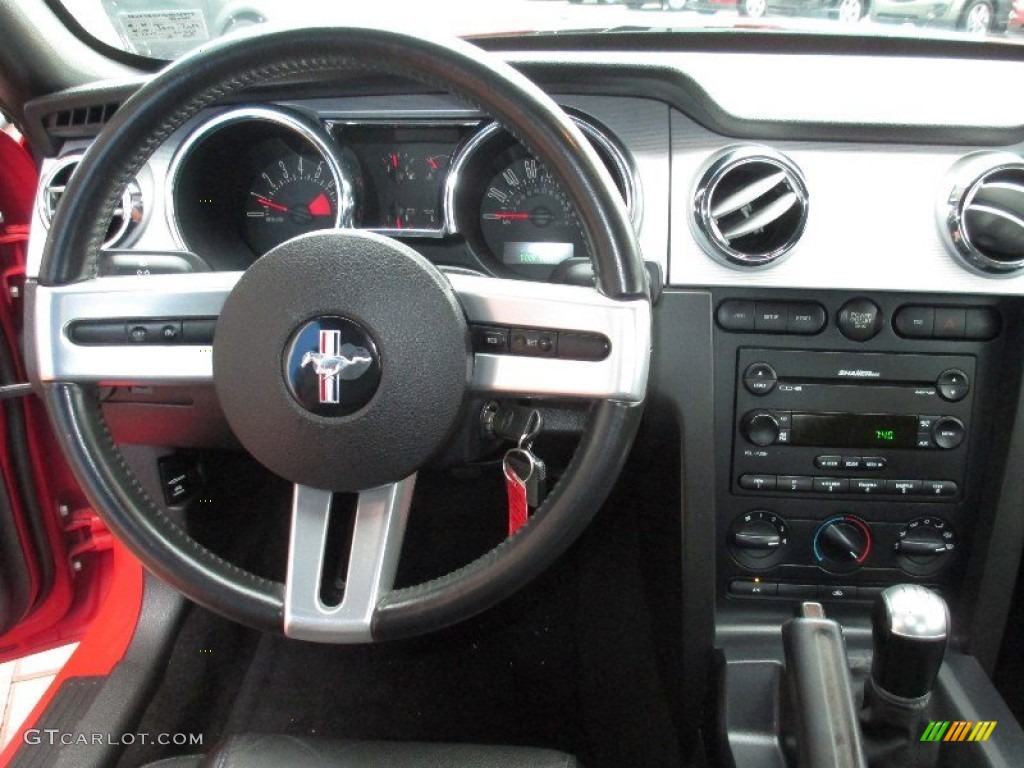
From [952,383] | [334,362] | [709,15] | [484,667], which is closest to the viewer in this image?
[334,362]

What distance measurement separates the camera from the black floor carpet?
1644 mm

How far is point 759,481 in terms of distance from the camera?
132cm

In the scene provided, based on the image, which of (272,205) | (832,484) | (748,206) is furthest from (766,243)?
(272,205)

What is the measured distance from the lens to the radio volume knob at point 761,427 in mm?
1283

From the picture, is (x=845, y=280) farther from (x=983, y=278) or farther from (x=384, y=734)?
(x=384, y=734)

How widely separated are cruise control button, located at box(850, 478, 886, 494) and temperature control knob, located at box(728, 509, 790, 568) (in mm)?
121

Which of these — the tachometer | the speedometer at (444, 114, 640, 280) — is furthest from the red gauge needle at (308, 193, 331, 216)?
the speedometer at (444, 114, 640, 280)

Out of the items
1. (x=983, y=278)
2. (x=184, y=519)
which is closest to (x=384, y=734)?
(x=184, y=519)

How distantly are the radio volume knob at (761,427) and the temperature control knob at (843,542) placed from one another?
0.18 m

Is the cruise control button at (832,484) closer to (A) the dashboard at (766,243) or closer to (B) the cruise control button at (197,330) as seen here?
(A) the dashboard at (766,243)

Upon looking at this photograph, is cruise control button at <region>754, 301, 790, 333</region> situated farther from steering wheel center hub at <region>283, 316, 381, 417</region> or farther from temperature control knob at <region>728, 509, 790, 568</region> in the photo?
steering wheel center hub at <region>283, 316, 381, 417</region>

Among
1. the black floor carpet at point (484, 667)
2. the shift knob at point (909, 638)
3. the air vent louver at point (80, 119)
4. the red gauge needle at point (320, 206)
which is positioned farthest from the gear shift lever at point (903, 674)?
the air vent louver at point (80, 119)

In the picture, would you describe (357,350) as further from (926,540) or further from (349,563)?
(926,540)

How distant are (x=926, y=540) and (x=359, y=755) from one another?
3.00 ft
